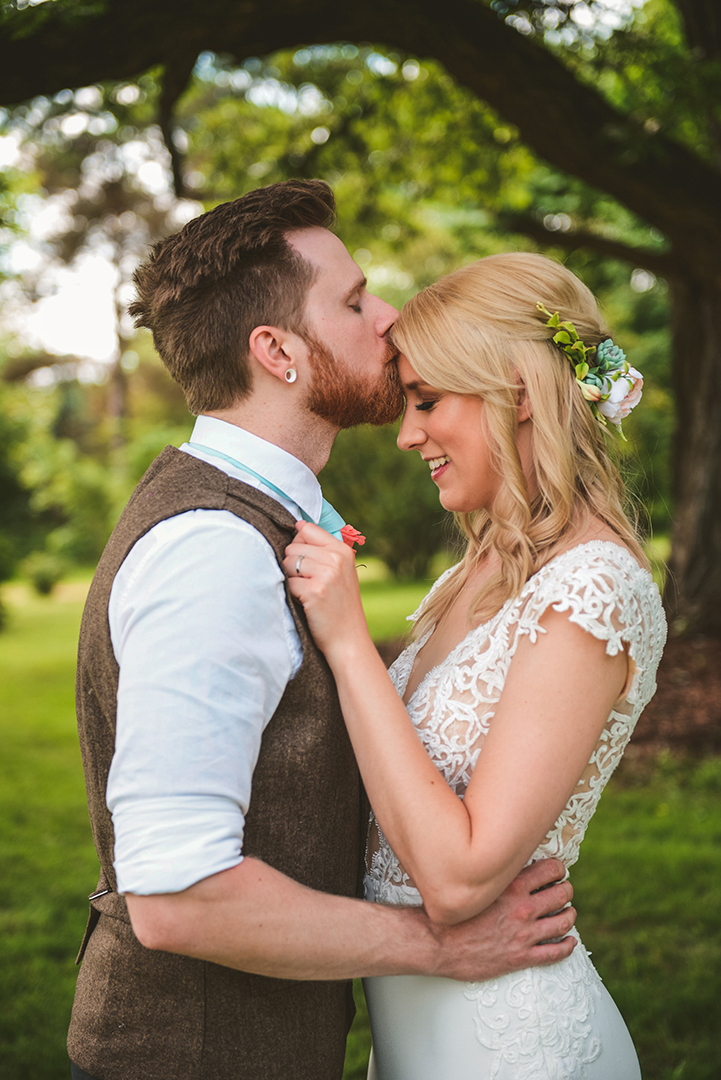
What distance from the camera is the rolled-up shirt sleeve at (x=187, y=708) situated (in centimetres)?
137

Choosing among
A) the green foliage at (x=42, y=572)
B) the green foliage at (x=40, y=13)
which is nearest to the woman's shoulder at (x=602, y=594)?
the green foliage at (x=40, y=13)

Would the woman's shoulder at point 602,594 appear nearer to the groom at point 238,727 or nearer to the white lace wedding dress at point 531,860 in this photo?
the white lace wedding dress at point 531,860

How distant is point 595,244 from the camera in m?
7.79

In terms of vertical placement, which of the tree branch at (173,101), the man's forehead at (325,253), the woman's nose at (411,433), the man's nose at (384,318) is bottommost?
the woman's nose at (411,433)

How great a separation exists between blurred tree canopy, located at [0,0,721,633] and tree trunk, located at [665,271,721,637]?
2cm

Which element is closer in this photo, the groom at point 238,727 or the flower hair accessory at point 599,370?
the groom at point 238,727

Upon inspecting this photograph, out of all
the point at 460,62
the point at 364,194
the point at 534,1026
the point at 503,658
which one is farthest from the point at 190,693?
the point at 364,194

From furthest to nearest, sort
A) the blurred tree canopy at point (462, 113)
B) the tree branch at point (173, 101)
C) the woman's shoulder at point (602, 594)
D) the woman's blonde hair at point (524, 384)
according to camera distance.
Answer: the tree branch at point (173, 101) → the blurred tree canopy at point (462, 113) → the woman's blonde hair at point (524, 384) → the woman's shoulder at point (602, 594)

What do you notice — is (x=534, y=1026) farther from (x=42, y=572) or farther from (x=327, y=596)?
(x=42, y=572)

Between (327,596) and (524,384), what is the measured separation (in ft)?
2.88

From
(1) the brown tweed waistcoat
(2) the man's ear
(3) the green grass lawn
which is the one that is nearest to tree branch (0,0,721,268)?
(2) the man's ear

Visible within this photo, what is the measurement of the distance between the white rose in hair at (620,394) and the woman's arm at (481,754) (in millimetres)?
726

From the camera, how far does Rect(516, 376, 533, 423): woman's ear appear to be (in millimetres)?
2211

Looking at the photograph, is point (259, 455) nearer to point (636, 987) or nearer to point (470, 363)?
point (470, 363)
